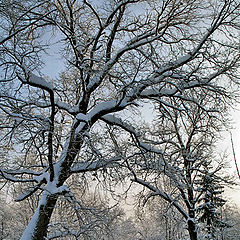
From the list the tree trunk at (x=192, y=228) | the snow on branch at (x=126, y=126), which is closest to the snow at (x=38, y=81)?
the snow on branch at (x=126, y=126)

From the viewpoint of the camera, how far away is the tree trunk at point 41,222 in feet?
17.7

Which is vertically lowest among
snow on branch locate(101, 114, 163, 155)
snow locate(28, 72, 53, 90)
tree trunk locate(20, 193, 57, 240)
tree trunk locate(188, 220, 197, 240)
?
tree trunk locate(20, 193, 57, 240)

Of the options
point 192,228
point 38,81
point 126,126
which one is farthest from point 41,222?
point 192,228

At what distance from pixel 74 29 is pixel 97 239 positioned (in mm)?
5849

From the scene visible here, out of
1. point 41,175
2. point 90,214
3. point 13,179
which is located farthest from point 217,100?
point 13,179

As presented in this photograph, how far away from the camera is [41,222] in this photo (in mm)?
5566

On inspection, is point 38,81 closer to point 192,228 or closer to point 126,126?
point 126,126

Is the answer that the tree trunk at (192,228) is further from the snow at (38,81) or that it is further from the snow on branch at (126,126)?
the snow at (38,81)

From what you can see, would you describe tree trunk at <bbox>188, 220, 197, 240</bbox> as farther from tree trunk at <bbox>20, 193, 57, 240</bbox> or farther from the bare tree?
tree trunk at <bbox>20, 193, 57, 240</bbox>

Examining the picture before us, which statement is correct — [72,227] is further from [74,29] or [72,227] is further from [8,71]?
[74,29]

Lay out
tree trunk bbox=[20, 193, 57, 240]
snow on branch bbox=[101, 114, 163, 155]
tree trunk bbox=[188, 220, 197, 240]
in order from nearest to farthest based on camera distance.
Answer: tree trunk bbox=[20, 193, 57, 240], snow on branch bbox=[101, 114, 163, 155], tree trunk bbox=[188, 220, 197, 240]

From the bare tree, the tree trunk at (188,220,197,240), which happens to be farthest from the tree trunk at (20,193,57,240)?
the tree trunk at (188,220,197,240)

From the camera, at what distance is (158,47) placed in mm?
7391

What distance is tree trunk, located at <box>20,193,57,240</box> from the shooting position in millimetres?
5391
